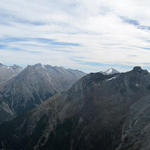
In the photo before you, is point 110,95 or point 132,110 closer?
point 132,110

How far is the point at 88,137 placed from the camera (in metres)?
123

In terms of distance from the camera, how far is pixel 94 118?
135 metres

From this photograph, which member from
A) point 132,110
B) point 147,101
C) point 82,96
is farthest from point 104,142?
Result: point 82,96

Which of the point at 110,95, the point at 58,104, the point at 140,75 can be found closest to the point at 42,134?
the point at 58,104

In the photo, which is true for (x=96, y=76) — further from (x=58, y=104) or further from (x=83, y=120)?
(x=83, y=120)

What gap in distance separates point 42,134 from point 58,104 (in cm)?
3257

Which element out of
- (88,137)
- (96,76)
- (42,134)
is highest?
(96,76)

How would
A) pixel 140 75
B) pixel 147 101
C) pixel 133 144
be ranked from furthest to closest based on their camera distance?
pixel 140 75, pixel 147 101, pixel 133 144

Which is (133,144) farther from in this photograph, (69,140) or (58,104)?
(58,104)

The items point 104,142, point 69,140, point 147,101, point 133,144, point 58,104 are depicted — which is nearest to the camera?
point 133,144

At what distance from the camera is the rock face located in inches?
4122

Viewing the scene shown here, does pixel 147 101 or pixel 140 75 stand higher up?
pixel 140 75

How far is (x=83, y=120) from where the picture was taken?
139875 mm

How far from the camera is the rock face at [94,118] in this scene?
4122 inches
